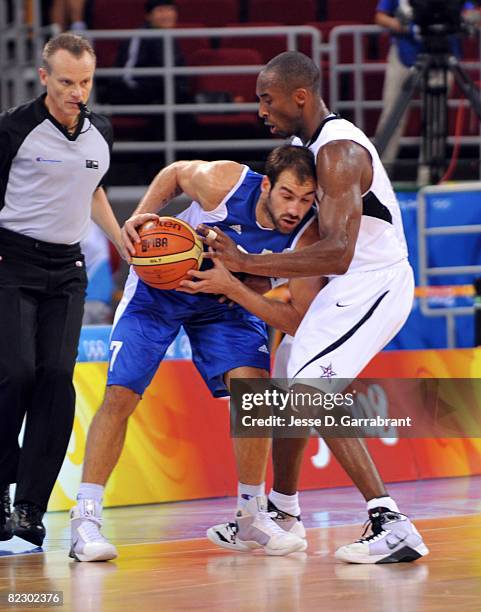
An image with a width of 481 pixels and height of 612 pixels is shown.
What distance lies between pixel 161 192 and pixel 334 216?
3.22ft

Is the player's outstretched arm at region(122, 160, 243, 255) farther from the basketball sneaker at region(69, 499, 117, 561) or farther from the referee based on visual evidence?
the basketball sneaker at region(69, 499, 117, 561)

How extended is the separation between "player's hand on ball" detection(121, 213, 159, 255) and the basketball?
0.02m

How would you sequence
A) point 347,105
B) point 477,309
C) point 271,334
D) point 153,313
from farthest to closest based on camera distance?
point 347,105 → point 271,334 → point 477,309 → point 153,313

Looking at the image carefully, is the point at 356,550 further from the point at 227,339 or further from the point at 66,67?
the point at 66,67

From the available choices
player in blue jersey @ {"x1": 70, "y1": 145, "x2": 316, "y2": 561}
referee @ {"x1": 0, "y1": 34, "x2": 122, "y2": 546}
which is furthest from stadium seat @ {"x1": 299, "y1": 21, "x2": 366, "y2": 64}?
player in blue jersey @ {"x1": 70, "y1": 145, "x2": 316, "y2": 561}

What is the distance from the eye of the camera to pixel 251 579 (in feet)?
18.4

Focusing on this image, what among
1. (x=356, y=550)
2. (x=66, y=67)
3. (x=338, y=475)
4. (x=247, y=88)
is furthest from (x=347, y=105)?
(x=356, y=550)

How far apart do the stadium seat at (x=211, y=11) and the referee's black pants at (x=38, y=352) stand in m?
7.89

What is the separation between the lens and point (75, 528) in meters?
6.15

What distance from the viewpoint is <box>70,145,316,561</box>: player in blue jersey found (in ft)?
19.9

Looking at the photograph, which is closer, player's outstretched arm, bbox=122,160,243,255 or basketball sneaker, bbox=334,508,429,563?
basketball sneaker, bbox=334,508,429,563

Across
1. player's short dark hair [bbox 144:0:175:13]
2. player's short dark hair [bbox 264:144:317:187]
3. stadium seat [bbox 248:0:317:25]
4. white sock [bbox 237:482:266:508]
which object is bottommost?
white sock [bbox 237:482:266:508]

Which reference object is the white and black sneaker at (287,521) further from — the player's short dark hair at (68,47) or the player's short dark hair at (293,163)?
the player's short dark hair at (68,47)

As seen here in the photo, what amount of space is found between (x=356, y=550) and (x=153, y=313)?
139 centimetres
